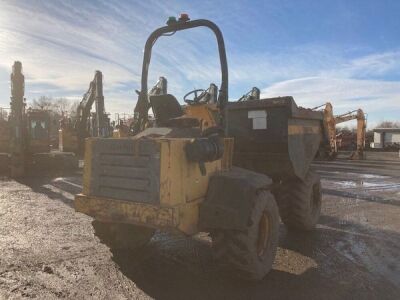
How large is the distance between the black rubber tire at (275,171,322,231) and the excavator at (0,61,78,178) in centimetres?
1159

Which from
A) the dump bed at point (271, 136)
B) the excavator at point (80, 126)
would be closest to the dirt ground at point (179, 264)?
the dump bed at point (271, 136)

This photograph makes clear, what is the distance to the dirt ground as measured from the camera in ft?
13.7

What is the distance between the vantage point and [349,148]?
3734 centimetres

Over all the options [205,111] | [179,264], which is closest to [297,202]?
[205,111]

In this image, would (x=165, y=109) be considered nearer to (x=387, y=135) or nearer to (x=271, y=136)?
(x=271, y=136)

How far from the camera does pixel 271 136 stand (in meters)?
5.93

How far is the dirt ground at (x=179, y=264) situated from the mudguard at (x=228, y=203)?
24.1 inches

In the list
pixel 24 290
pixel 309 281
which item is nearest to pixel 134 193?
pixel 24 290

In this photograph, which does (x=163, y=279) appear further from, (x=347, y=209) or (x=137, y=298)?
(x=347, y=209)

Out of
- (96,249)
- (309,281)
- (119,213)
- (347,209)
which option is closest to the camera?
(119,213)

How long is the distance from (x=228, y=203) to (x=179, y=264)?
1.29 metres

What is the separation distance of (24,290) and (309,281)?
3067 millimetres

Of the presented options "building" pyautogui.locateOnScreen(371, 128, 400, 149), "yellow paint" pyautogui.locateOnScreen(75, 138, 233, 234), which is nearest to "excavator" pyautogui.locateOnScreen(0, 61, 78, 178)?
"yellow paint" pyautogui.locateOnScreen(75, 138, 233, 234)

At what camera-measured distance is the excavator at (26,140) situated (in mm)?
14969
